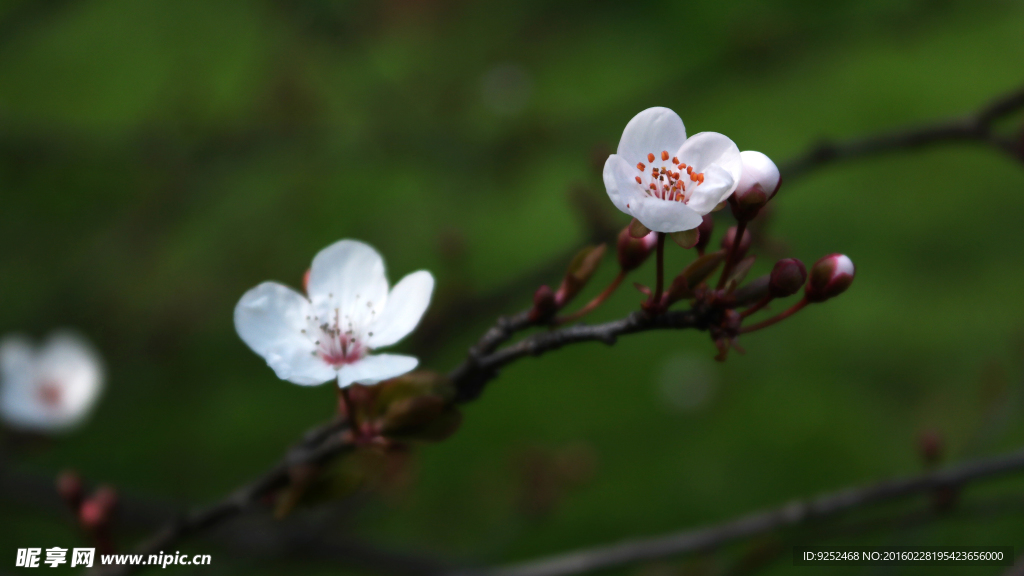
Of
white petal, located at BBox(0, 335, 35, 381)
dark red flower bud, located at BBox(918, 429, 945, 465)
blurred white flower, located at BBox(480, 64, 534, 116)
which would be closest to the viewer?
dark red flower bud, located at BBox(918, 429, 945, 465)

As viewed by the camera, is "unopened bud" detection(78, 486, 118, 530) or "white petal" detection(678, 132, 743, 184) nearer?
"white petal" detection(678, 132, 743, 184)

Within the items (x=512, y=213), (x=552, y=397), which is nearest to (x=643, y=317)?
(x=552, y=397)

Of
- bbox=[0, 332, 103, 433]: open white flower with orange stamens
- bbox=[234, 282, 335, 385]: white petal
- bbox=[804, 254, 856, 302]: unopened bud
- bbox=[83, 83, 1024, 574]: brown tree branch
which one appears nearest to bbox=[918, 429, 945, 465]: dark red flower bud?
bbox=[83, 83, 1024, 574]: brown tree branch

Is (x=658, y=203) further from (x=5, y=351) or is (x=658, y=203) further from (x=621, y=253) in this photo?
(x=5, y=351)

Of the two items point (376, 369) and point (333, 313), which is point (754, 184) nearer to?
point (376, 369)

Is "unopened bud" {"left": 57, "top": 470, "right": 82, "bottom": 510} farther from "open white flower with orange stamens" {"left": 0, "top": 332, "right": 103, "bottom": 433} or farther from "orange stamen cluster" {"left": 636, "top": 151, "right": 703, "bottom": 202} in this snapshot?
"orange stamen cluster" {"left": 636, "top": 151, "right": 703, "bottom": 202}

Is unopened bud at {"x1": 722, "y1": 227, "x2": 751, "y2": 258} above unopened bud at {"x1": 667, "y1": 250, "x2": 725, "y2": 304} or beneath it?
above

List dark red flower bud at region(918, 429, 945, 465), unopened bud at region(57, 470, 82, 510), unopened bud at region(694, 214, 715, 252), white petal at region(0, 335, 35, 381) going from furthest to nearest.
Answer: white petal at region(0, 335, 35, 381) → dark red flower bud at region(918, 429, 945, 465) → unopened bud at region(57, 470, 82, 510) → unopened bud at region(694, 214, 715, 252)
